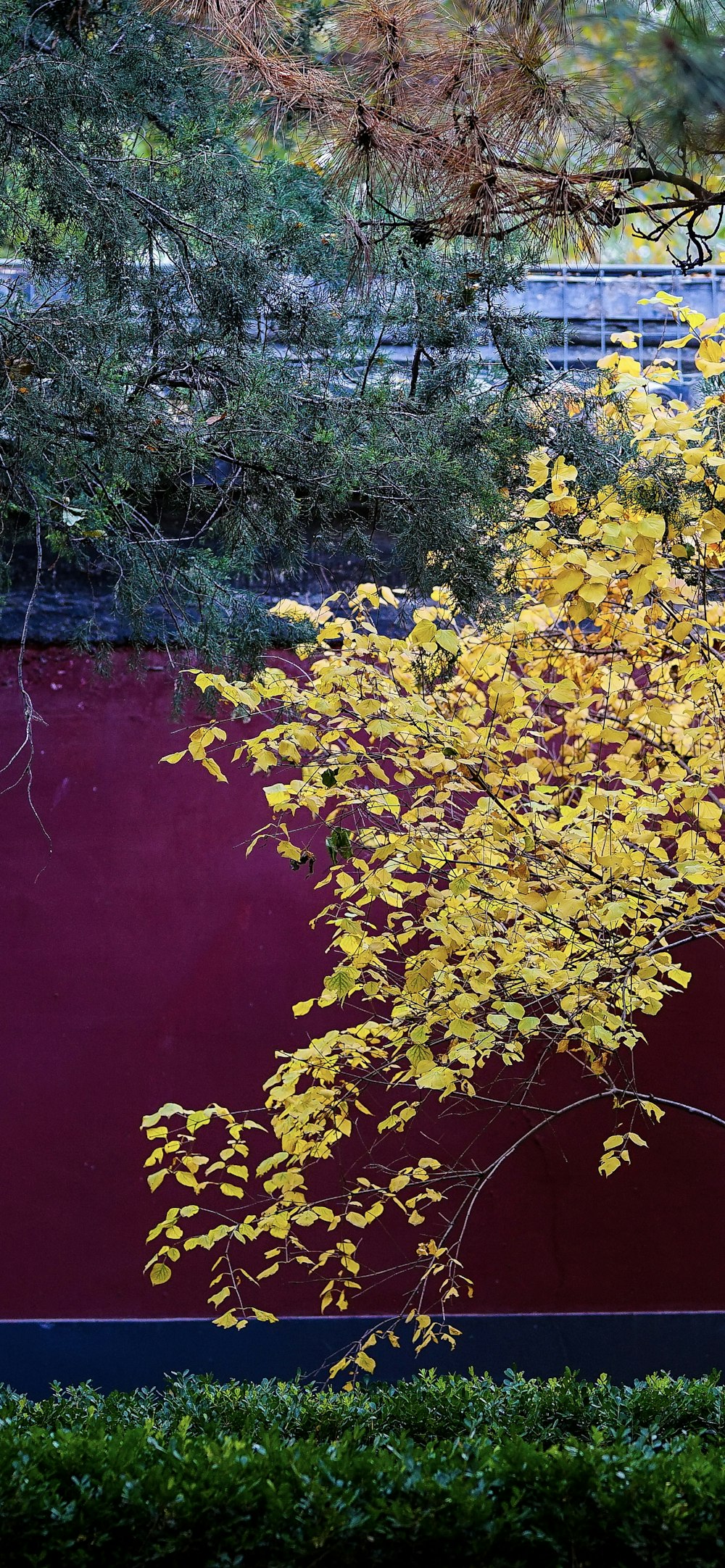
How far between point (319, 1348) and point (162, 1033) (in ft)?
4.78

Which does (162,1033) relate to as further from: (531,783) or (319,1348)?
(531,783)

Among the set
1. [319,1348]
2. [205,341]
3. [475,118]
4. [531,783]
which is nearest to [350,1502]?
[531,783]

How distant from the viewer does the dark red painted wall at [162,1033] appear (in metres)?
5.00

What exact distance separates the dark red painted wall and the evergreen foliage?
5.18 feet

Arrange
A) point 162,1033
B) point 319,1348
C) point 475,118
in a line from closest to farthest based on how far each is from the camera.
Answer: point 475,118, point 319,1348, point 162,1033

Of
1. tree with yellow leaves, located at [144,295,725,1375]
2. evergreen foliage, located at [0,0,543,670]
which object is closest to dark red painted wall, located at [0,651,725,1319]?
tree with yellow leaves, located at [144,295,725,1375]

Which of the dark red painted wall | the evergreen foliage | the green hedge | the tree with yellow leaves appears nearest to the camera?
the green hedge

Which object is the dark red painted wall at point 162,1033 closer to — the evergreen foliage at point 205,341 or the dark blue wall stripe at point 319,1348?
the dark blue wall stripe at point 319,1348

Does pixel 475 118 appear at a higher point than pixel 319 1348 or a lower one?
higher

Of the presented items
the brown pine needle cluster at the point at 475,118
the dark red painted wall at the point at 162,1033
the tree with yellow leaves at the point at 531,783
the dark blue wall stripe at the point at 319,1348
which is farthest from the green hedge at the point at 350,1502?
the brown pine needle cluster at the point at 475,118

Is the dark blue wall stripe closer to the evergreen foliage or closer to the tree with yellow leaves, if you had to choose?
the tree with yellow leaves

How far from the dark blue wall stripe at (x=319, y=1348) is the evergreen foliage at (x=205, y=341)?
291 centimetres

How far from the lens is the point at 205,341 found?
11.0ft

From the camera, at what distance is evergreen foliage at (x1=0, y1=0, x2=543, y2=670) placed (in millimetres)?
3039
